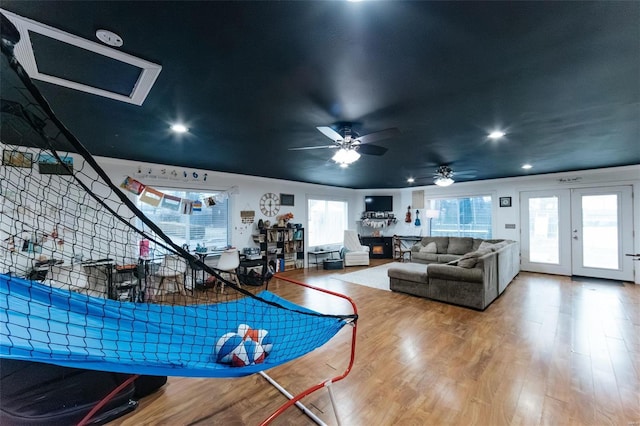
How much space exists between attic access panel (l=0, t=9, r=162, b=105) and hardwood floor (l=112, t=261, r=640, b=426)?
7.80 feet

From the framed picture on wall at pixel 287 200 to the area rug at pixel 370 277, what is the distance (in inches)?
90.6

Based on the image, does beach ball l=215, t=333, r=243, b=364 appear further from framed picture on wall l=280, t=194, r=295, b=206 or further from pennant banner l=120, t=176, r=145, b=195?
framed picture on wall l=280, t=194, r=295, b=206

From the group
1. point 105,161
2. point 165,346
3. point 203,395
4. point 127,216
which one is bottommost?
point 203,395

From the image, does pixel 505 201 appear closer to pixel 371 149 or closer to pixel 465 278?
pixel 465 278

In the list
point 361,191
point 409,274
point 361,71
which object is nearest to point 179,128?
point 361,71

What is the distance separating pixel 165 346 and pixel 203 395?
0.78 metres

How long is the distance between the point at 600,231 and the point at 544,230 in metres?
0.87

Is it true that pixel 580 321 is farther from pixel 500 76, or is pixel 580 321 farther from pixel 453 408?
pixel 500 76

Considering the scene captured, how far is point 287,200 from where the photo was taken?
264 inches

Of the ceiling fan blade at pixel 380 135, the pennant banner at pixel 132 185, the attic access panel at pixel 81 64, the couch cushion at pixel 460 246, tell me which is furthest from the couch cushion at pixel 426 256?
the attic access panel at pixel 81 64

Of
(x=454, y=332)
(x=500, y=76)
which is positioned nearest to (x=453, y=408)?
(x=454, y=332)

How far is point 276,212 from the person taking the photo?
6.50 m

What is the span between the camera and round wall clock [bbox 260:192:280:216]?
245 inches

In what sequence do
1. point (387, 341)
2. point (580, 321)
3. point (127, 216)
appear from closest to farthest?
1. point (387, 341)
2. point (580, 321)
3. point (127, 216)
